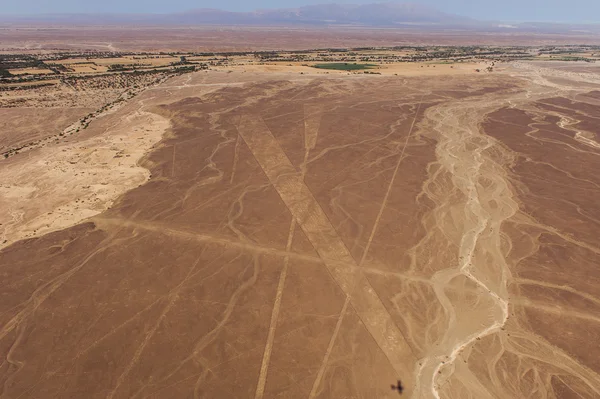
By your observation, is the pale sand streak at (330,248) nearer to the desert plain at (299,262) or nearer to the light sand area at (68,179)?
→ the desert plain at (299,262)

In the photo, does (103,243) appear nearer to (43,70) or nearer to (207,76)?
(207,76)

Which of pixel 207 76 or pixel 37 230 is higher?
pixel 207 76

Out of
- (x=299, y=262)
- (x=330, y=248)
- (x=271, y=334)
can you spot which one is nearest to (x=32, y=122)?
(x=299, y=262)

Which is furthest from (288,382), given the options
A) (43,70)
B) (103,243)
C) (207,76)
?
(43,70)

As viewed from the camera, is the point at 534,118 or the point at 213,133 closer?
the point at 213,133

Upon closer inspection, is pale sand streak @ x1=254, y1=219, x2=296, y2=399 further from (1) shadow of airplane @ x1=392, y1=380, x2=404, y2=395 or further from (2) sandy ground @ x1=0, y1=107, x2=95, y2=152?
(2) sandy ground @ x1=0, y1=107, x2=95, y2=152

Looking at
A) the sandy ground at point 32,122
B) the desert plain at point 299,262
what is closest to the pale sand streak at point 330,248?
the desert plain at point 299,262

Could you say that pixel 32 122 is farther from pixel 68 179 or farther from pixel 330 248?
pixel 330 248
